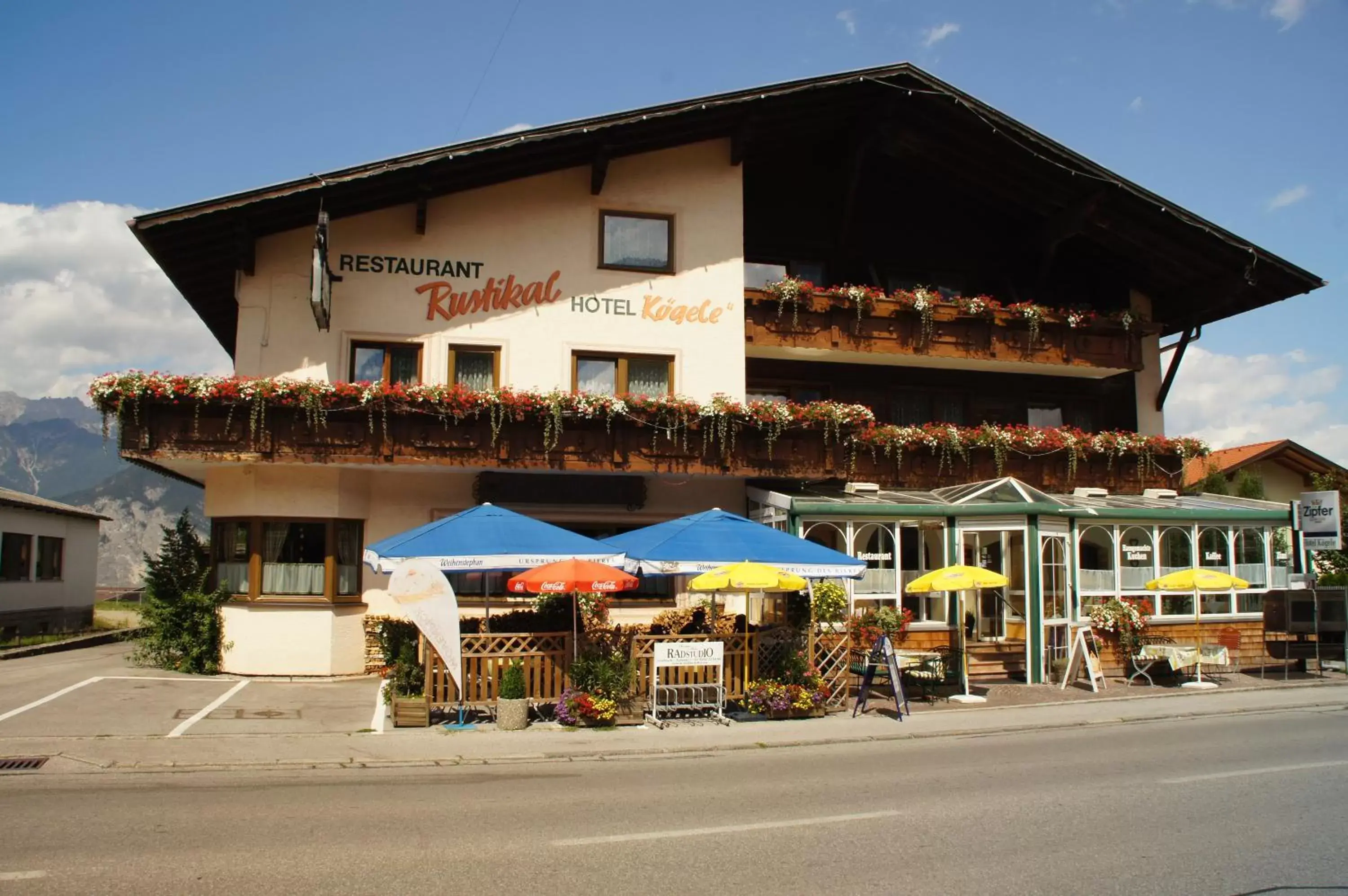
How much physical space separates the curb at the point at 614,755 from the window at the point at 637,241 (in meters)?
11.0

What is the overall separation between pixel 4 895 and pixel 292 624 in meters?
12.8

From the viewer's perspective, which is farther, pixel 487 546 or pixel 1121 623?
pixel 1121 623

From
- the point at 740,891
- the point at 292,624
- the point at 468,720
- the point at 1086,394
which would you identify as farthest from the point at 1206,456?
the point at 740,891

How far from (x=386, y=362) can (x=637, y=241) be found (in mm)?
5612

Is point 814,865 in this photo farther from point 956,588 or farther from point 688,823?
point 956,588

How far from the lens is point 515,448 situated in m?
19.0

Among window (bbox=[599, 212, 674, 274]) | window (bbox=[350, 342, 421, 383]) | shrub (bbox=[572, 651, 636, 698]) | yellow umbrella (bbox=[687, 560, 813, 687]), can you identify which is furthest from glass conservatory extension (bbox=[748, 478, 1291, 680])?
window (bbox=[350, 342, 421, 383])

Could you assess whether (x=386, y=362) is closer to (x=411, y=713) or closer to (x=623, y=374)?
(x=623, y=374)

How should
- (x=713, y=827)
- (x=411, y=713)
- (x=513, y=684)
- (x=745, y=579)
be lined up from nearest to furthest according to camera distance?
(x=713, y=827) → (x=411, y=713) → (x=513, y=684) → (x=745, y=579)

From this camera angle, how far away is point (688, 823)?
8547 millimetres

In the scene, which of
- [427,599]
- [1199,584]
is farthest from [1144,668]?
[427,599]

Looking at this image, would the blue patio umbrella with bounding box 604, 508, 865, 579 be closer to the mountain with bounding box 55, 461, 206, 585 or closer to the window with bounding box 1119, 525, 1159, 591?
the window with bounding box 1119, 525, 1159, 591

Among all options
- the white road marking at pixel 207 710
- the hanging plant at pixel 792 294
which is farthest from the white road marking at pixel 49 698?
the hanging plant at pixel 792 294

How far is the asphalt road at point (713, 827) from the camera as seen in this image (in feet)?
22.4
